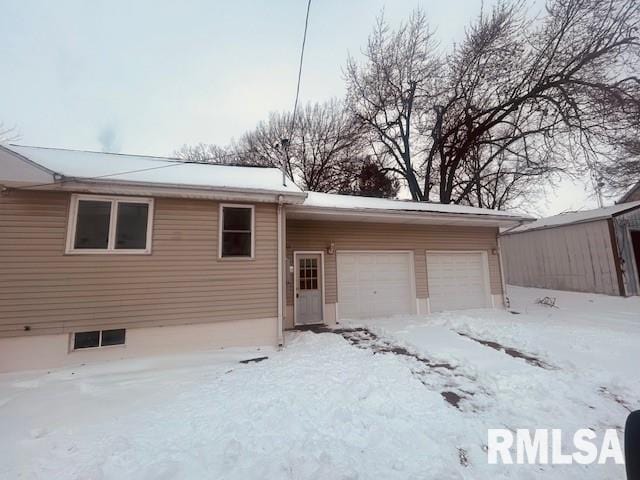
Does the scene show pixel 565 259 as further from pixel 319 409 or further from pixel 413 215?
pixel 319 409

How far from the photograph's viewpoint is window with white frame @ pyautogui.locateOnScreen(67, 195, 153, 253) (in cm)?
499

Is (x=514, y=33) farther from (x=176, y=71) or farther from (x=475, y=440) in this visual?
(x=475, y=440)

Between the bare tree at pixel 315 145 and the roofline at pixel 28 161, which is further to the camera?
the bare tree at pixel 315 145

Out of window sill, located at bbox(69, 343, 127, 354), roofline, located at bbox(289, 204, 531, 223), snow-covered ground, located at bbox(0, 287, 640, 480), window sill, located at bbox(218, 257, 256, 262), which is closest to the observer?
snow-covered ground, located at bbox(0, 287, 640, 480)

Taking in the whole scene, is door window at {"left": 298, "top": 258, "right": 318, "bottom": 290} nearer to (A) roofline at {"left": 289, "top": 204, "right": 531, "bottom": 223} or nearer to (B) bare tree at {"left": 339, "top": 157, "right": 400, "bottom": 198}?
(A) roofline at {"left": 289, "top": 204, "right": 531, "bottom": 223}

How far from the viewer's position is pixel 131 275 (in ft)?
16.8

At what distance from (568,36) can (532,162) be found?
5.21 m

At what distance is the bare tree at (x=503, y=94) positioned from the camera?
10062 millimetres

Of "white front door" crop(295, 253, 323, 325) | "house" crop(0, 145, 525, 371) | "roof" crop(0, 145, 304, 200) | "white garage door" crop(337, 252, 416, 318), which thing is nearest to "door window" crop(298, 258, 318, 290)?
"white front door" crop(295, 253, 323, 325)

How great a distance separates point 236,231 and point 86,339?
343 cm

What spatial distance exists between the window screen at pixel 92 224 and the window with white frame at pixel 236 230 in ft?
7.12

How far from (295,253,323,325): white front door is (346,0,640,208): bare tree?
11953 millimetres

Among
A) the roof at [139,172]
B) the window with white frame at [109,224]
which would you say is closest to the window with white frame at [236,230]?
the roof at [139,172]

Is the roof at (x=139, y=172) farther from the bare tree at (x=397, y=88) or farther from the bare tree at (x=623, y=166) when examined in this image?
the bare tree at (x=623, y=166)
